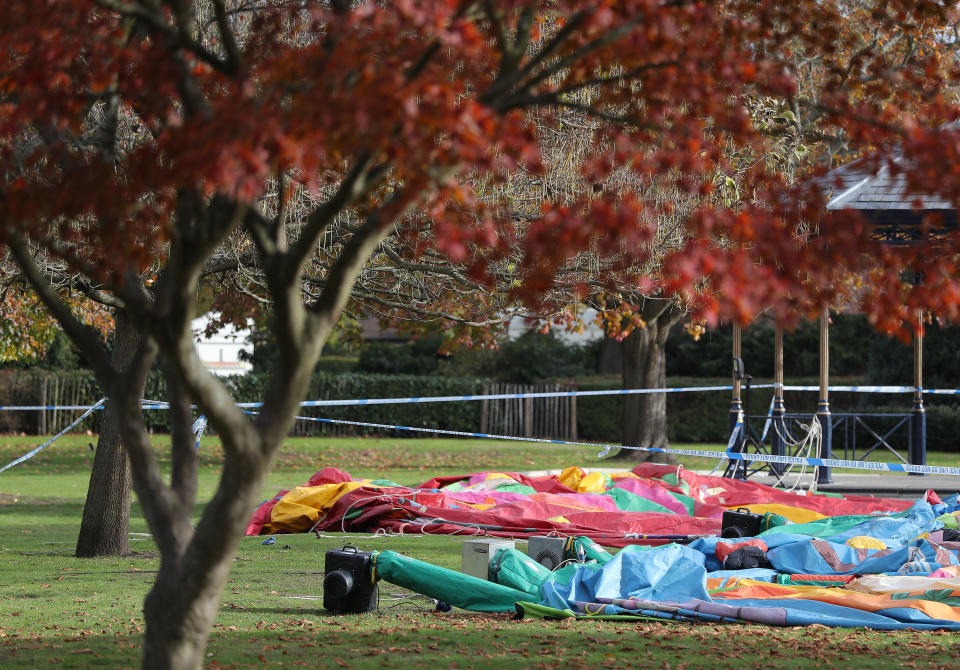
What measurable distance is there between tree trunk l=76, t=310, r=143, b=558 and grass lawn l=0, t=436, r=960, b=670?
229 mm

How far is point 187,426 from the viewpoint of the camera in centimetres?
481

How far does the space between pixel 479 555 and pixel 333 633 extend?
142 cm

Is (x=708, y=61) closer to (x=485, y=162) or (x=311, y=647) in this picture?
(x=485, y=162)

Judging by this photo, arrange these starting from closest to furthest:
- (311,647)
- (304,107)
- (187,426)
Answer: (304,107) < (187,426) < (311,647)

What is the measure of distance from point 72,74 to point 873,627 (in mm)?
5842

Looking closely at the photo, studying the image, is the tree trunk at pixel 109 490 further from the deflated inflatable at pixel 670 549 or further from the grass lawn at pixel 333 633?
the deflated inflatable at pixel 670 549

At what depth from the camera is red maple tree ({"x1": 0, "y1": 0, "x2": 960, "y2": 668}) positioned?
3637mm

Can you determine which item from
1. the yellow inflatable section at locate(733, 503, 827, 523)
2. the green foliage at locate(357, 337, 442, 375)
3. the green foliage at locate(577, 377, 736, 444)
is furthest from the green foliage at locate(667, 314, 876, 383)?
the yellow inflatable section at locate(733, 503, 827, 523)

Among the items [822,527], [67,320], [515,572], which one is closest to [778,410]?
[822,527]

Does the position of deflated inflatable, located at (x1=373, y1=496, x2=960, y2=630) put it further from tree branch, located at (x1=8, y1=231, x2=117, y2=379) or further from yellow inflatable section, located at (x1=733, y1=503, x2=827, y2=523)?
tree branch, located at (x1=8, y1=231, x2=117, y2=379)

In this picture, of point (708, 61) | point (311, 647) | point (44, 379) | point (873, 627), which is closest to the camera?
point (708, 61)

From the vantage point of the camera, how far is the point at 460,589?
26.1ft

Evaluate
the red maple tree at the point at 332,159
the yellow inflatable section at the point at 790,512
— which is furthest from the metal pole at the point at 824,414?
the red maple tree at the point at 332,159

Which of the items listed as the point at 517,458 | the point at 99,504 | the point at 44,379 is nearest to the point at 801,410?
the point at 517,458
